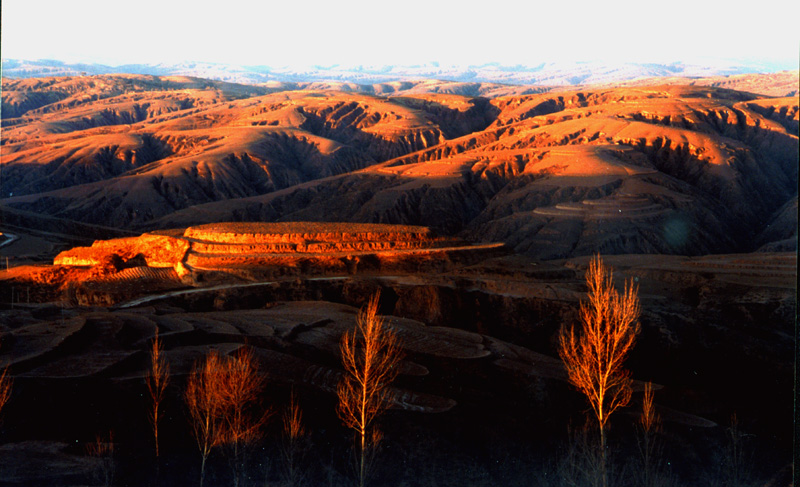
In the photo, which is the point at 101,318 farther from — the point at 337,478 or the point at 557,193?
the point at 557,193

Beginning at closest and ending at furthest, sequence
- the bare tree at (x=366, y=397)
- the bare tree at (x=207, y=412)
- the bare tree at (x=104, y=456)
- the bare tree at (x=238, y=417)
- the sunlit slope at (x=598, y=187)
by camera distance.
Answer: the bare tree at (x=104, y=456) < the bare tree at (x=207, y=412) < the bare tree at (x=366, y=397) < the bare tree at (x=238, y=417) < the sunlit slope at (x=598, y=187)

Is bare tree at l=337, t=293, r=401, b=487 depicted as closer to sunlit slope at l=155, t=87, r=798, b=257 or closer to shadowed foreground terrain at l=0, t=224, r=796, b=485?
shadowed foreground terrain at l=0, t=224, r=796, b=485

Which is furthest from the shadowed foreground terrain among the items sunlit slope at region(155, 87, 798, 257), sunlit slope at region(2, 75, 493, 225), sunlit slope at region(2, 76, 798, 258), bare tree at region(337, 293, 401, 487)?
sunlit slope at region(2, 75, 493, 225)

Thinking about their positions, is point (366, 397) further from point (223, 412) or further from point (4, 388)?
point (4, 388)

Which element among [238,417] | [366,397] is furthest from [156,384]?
[366,397]

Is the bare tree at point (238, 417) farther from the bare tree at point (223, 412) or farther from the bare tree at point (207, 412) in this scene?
the bare tree at point (207, 412)

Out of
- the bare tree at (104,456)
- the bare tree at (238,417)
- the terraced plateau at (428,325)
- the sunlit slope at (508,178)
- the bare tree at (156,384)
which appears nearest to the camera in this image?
the bare tree at (104,456)

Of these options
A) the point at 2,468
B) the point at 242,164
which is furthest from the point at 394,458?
the point at 242,164

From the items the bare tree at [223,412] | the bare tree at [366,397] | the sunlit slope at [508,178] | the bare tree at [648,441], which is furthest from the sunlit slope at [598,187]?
the bare tree at [223,412]
